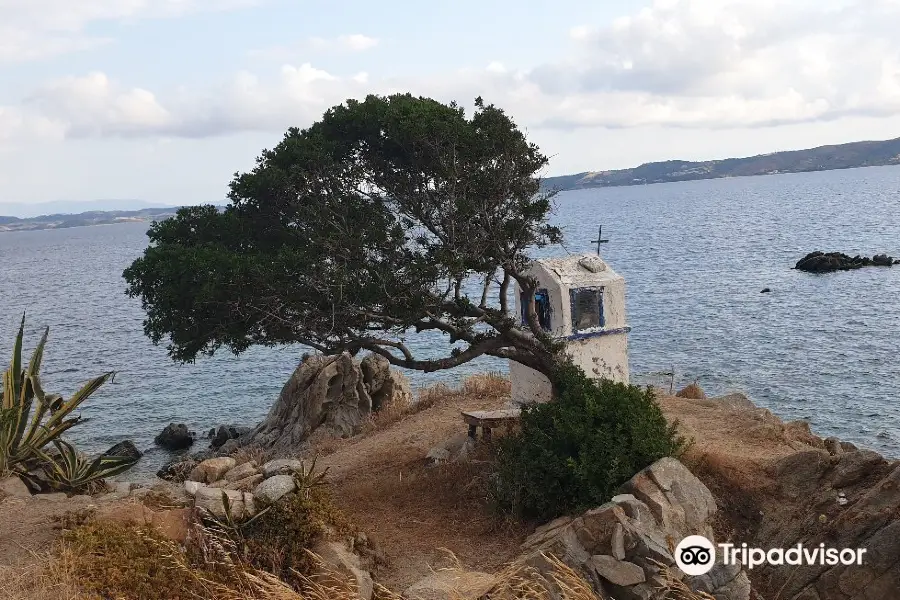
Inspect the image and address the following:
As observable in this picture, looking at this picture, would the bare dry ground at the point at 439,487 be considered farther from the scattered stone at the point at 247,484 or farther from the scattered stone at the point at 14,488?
the scattered stone at the point at 247,484

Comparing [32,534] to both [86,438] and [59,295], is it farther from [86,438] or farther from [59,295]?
[59,295]

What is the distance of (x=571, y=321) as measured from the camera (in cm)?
1902

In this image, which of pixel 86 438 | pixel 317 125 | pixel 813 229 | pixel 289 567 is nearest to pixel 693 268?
pixel 813 229

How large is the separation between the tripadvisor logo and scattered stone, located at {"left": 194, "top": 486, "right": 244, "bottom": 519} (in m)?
6.75

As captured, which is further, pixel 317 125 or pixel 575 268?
pixel 575 268

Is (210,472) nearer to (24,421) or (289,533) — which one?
(24,421)

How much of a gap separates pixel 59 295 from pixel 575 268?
260ft

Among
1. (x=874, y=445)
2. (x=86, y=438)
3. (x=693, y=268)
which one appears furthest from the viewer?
(x=693, y=268)

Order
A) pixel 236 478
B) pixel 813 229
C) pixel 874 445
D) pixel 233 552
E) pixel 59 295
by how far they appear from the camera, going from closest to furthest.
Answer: pixel 233 552, pixel 236 478, pixel 874 445, pixel 59 295, pixel 813 229

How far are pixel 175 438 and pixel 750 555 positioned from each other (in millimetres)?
25304

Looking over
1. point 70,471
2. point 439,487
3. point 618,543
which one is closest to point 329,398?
point 439,487

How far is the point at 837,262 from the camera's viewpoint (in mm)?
65188

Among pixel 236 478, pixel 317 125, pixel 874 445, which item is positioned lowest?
pixel 874 445

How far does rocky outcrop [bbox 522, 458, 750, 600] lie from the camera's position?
440 inches
